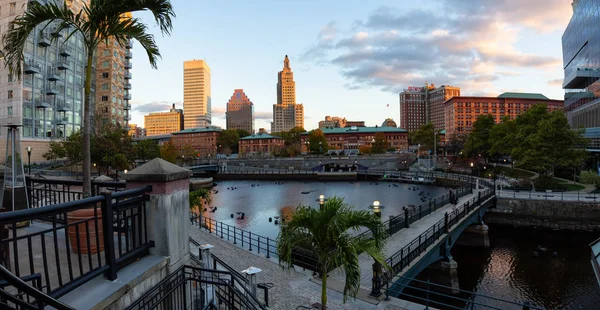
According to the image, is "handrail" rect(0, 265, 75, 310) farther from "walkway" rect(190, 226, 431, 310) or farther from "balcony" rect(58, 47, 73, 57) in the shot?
"balcony" rect(58, 47, 73, 57)

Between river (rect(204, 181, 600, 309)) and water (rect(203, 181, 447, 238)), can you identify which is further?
water (rect(203, 181, 447, 238))

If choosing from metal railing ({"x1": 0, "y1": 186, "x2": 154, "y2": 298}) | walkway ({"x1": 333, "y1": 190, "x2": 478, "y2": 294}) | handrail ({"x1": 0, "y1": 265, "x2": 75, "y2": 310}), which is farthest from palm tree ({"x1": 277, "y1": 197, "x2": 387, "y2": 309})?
handrail ({"x1": 0, "y1": 265, "x2": 75, "y2": 310})

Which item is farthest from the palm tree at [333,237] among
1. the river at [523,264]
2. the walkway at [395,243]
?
the river at [523,264]

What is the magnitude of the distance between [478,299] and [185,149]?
112 metres

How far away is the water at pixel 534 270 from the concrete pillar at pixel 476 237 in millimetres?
703

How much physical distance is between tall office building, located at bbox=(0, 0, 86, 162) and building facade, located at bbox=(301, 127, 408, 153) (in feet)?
332

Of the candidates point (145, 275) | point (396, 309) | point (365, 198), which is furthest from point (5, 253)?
point (365, 198)

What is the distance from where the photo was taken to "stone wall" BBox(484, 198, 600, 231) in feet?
108

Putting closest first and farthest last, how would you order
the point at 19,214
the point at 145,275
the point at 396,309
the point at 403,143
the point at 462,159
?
the point at 19,214 < the point at 145,275 < the point at 396,309 < the point at 462,159 < the point at 403,143

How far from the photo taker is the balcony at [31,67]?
51859 millimetres

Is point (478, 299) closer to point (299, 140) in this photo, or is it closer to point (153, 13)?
point (153, 13)

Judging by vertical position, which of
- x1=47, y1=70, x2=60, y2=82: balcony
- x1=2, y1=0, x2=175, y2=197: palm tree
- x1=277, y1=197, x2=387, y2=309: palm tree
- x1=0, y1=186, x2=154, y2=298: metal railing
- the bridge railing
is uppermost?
x1=47, y1=70, x2=60, y2=82: balcony

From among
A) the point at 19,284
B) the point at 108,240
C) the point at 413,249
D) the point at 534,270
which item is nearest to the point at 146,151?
the point at 413,249

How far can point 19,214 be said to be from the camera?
11.5 feet
